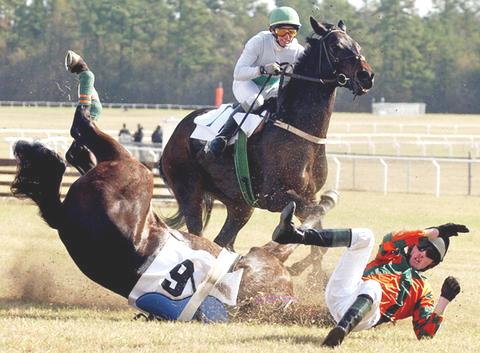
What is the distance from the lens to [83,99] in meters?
7.54

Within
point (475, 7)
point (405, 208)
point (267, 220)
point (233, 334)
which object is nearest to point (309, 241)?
point (233, 334)

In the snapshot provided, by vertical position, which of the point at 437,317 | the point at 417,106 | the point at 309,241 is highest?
the point at 309,241

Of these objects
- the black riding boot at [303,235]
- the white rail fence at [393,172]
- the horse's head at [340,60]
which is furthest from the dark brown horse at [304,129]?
the white rail fence at [393,172]

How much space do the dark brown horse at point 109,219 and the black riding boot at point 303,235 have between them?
1008 millimetres

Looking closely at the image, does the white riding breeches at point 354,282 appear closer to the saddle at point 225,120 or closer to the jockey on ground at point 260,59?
the saddle at point 225,120

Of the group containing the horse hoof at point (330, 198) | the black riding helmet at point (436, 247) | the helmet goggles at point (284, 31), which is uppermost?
the helmet goggles at point (284, 31)

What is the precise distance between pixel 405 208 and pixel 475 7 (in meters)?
68.1

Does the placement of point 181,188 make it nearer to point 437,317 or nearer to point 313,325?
point 313,325

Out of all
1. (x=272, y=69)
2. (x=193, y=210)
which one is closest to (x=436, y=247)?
(x=272, y=69)

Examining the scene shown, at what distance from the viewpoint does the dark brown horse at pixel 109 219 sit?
693cm

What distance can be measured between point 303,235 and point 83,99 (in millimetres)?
2200

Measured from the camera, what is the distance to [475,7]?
84.9 meters

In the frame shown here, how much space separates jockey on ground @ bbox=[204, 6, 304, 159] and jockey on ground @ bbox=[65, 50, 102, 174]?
230 cm

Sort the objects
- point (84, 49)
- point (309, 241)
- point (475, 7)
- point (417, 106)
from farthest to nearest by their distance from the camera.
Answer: point (475, 7) → point (417, 106) → point (84, 49) → point (309, 241)
